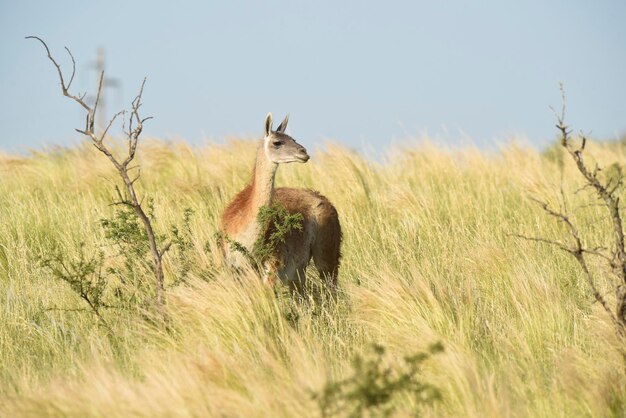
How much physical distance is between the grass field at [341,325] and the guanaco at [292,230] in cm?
25

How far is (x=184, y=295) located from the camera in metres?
5.51

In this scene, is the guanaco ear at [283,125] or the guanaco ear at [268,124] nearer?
the guanaco ear at [268,124]

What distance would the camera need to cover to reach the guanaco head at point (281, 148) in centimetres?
673

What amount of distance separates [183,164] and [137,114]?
5955mm

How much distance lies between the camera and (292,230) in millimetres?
7027

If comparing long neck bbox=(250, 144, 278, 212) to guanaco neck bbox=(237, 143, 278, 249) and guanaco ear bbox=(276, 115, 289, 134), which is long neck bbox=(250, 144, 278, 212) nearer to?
guanaco neck bbox=(237, 143, 278, 249)

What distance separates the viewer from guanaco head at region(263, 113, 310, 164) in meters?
6.73

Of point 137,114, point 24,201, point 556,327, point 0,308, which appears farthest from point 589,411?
point 24,201

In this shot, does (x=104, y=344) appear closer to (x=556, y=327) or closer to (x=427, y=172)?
(x=556, y=327)

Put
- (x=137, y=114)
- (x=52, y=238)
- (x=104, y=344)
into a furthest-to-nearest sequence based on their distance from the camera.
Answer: (x=52, y=238), (x=137, y=114), (x=104, y=344)

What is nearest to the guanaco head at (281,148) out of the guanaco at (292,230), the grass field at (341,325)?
the guanaco at (292,230)

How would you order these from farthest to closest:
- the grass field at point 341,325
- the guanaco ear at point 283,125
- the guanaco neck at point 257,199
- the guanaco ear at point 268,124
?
the guanaco ear at point 283,125, the guanaco ear at point 268,124, the guanaco neck at point 257,199, the grass field at point 341,325

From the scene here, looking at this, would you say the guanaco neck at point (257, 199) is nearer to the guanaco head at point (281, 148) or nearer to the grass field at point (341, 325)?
the guanaco head at point (281, 148)

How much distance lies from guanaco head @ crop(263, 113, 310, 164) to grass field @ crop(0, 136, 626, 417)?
0.82 m
